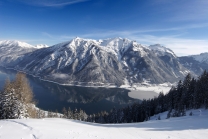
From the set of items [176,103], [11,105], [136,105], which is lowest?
[136,105]

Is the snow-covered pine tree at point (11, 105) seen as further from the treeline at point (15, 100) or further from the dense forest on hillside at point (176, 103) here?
the dense forest on hillside at point (176, 103)

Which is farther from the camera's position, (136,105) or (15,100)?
(136,105)

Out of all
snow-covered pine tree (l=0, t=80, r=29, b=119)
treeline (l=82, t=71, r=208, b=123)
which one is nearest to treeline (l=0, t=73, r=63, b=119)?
snow-covered pine tree (l=0, t=80, r=29, b=119)

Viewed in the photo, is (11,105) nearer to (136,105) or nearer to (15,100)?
(15,100)

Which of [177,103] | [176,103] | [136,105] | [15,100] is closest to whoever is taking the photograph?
[15,100]

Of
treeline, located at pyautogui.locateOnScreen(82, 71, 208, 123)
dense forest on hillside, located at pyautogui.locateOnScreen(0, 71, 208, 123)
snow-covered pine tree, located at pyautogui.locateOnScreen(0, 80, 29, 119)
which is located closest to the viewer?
snow-covered pine tree, located at pyautogui.locateOnScreen(0, 80, 29, 119)

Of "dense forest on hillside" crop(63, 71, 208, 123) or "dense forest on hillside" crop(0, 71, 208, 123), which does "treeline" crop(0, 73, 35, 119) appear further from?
"dense forest on hillside" crop(63, 71, 208, 123)

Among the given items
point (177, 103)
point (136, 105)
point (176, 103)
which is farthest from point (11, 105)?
point (136, 105)

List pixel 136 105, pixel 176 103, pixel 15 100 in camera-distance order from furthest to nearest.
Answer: pixel 136 105, pixel 176 103, pixel 15 100

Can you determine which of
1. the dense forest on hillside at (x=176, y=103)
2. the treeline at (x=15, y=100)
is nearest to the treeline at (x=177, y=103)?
the dense forest on hillside at (x=176, y=103)

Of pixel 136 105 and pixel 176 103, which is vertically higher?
pixel 176 103
